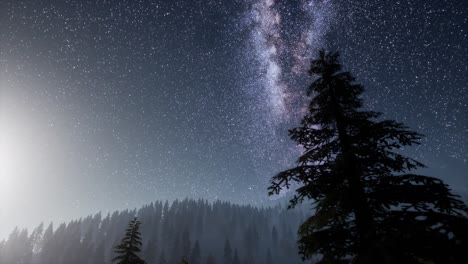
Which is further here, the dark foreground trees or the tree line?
the tree line

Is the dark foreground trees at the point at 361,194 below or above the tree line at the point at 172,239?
below

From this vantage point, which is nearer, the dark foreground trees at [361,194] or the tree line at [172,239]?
the dark foreground trees at [361,194]

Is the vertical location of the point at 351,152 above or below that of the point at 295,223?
below

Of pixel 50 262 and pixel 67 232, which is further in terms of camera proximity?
pixel 67 232

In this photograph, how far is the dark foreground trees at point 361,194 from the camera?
4.25m

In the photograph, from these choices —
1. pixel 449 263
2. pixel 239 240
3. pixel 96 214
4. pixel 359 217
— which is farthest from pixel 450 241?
pixel 96 214

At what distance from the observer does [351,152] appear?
6.18 m

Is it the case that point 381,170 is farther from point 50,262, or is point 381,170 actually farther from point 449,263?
point 50,262

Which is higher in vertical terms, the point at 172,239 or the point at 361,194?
the point at 172,239

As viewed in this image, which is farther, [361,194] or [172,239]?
[172,239]

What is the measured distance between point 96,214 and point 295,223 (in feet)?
513

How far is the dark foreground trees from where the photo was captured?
425 centimetres

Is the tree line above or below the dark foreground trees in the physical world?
above

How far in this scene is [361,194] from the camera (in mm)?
6270
